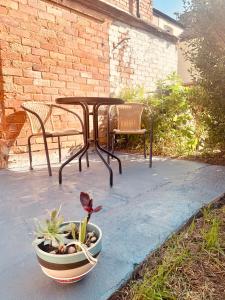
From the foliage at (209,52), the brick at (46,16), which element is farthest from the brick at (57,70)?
the foliage at (209,52)

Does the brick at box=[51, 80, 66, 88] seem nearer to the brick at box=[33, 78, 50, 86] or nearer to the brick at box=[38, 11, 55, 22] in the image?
the brick at box=[33, 78, 50, 86]

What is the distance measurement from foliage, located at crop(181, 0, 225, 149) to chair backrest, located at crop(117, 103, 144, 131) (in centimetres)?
81

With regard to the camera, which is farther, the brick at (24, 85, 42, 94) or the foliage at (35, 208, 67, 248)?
the brick at (24, 85, 42, 94)

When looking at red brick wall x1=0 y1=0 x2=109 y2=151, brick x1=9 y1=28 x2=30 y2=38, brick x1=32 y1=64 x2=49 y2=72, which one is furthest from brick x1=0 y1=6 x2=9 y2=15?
brick x1=32 y1=64 x2=49 y2=72

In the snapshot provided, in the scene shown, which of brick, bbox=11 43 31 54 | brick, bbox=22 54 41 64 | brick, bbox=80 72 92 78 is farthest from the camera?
brick, bbox=80 72 92 78

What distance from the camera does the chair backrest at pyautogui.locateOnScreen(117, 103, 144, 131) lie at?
348 cm

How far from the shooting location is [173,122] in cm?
410

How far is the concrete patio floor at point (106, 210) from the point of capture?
3.38 feet

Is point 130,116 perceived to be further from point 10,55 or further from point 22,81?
point 10,55

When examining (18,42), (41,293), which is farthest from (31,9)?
(41,293)

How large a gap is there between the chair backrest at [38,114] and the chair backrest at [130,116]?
0.99 m

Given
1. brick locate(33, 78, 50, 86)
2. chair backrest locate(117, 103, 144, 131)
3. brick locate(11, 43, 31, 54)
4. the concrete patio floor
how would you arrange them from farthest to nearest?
chair backrest locate(117, 103, 144, 131) → brick locate(33, 78, 50, 86) → brick locate(11, 43, 31, 54) → the concrete patio floor

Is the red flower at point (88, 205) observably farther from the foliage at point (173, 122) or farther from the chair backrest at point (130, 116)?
the foliage at point (173, 122)

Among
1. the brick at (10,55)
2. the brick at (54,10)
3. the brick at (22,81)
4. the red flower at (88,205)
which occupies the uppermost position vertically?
the brick at (54,10)
